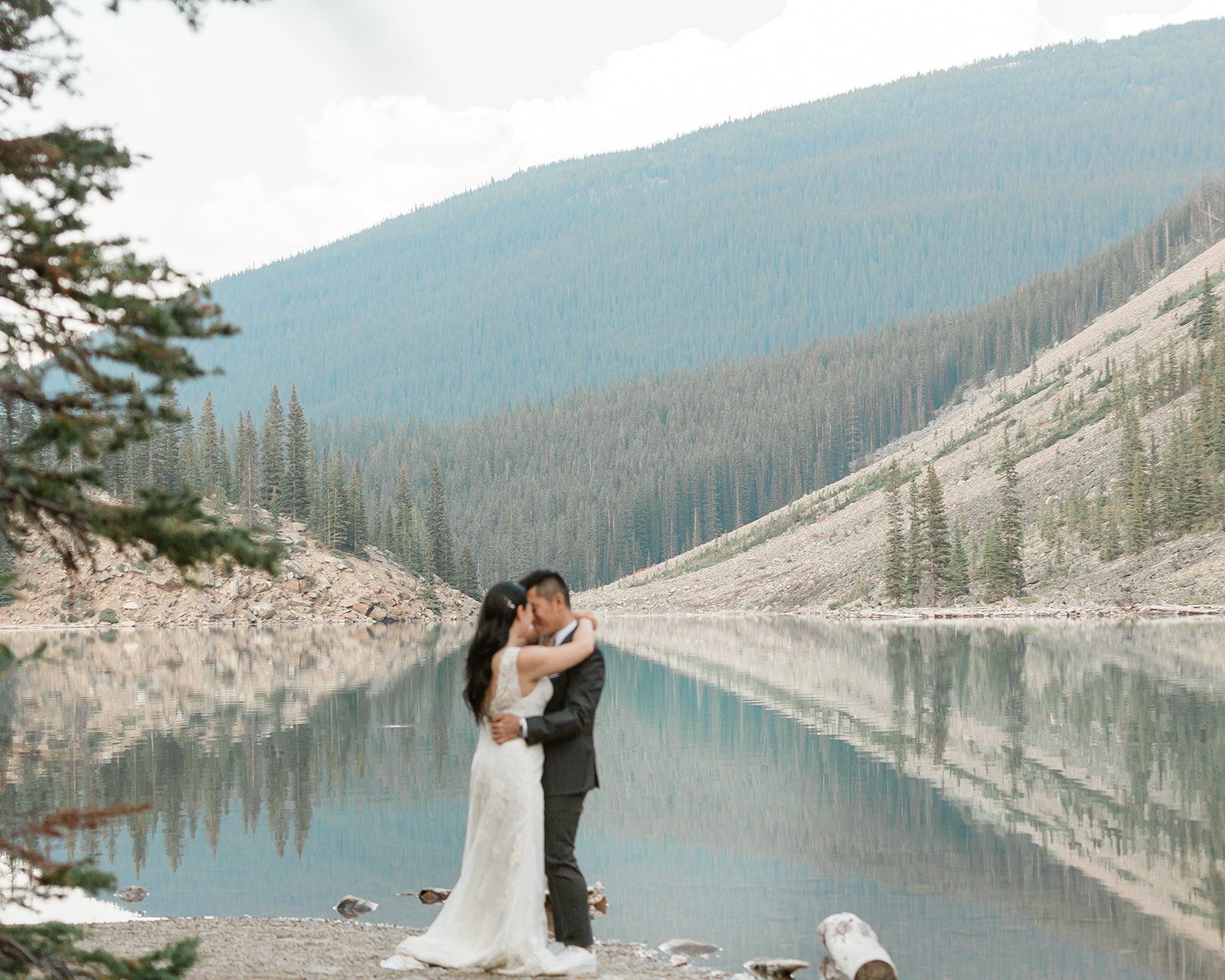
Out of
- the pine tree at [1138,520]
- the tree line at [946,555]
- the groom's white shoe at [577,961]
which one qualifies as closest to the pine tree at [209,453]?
the tree line at [946,555]

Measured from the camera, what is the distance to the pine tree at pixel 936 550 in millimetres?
78062

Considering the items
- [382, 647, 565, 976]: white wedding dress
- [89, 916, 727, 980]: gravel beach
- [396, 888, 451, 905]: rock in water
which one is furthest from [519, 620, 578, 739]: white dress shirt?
[396, 888, 451, 905]: rock in water

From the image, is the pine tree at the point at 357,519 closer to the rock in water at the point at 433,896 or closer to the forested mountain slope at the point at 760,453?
the forested mountain slope at the point at 760,453

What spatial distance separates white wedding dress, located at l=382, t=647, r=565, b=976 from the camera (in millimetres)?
8961

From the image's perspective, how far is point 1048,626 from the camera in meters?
56.0

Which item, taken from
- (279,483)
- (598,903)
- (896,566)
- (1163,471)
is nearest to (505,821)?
(598,903)

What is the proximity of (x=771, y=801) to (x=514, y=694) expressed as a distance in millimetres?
9979

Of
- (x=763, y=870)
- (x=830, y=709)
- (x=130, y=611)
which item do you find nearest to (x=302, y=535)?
(x=130, y=611)

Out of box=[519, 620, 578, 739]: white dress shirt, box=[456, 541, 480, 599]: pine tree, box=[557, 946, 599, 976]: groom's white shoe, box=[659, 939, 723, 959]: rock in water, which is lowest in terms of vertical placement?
box=[659, 939, 723, 959]: rock in water

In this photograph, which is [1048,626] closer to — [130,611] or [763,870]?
[763,870]

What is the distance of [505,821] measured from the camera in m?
9.13

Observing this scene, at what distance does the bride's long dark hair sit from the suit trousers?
1.01 m

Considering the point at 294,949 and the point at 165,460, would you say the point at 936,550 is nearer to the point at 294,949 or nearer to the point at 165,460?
the point at 165,460

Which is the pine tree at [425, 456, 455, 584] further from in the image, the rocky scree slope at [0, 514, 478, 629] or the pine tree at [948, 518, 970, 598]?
the pine tree at [948, 518, 970, 598]
